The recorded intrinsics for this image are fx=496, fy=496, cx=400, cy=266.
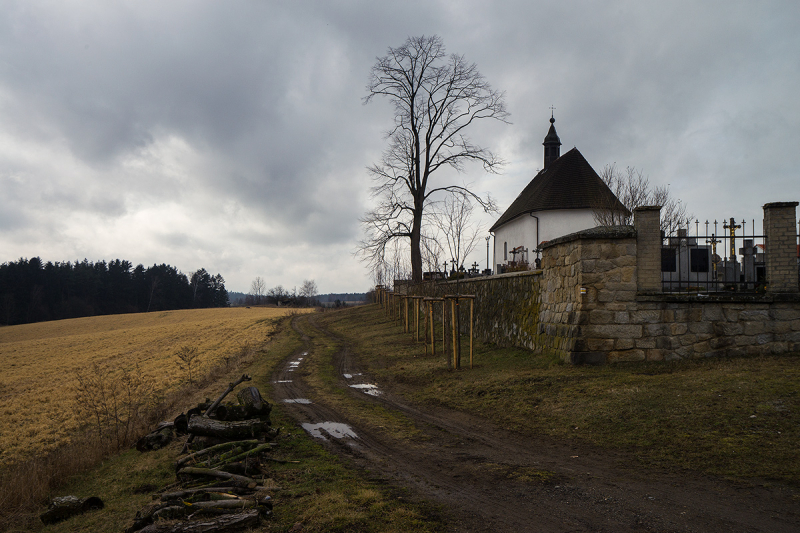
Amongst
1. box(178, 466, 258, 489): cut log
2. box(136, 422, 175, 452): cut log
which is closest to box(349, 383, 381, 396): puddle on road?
box(136, 422, 175, 452): cut log

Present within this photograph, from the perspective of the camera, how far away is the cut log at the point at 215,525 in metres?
4.54

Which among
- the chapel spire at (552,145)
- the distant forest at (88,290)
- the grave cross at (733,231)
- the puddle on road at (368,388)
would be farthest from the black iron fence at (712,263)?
the distant forest at (88,290)

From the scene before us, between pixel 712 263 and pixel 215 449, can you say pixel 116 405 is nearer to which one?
pixel 215 449

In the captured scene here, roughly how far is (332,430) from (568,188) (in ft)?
86.9

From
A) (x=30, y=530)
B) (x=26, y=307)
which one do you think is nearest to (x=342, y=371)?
(x=30, y=530)

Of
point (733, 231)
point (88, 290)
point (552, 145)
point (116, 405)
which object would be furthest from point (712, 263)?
point (88, 290)

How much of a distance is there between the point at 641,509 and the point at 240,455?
15.7 feet

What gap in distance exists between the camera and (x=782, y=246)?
10.1 meters

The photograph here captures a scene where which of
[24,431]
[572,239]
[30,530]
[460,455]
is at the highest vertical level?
[572,239]

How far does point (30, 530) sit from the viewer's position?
5844 mm

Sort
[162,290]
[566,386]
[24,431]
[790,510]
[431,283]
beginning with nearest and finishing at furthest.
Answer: [790,510] < [566,386] < [24,431] < [431,283] < [162,290]

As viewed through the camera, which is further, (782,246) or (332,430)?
(782,246)

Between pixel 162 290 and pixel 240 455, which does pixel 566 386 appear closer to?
pixel 240 455

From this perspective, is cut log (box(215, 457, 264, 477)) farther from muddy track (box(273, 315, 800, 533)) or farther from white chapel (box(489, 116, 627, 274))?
white chapel (box(489, 116, 627, 274))
